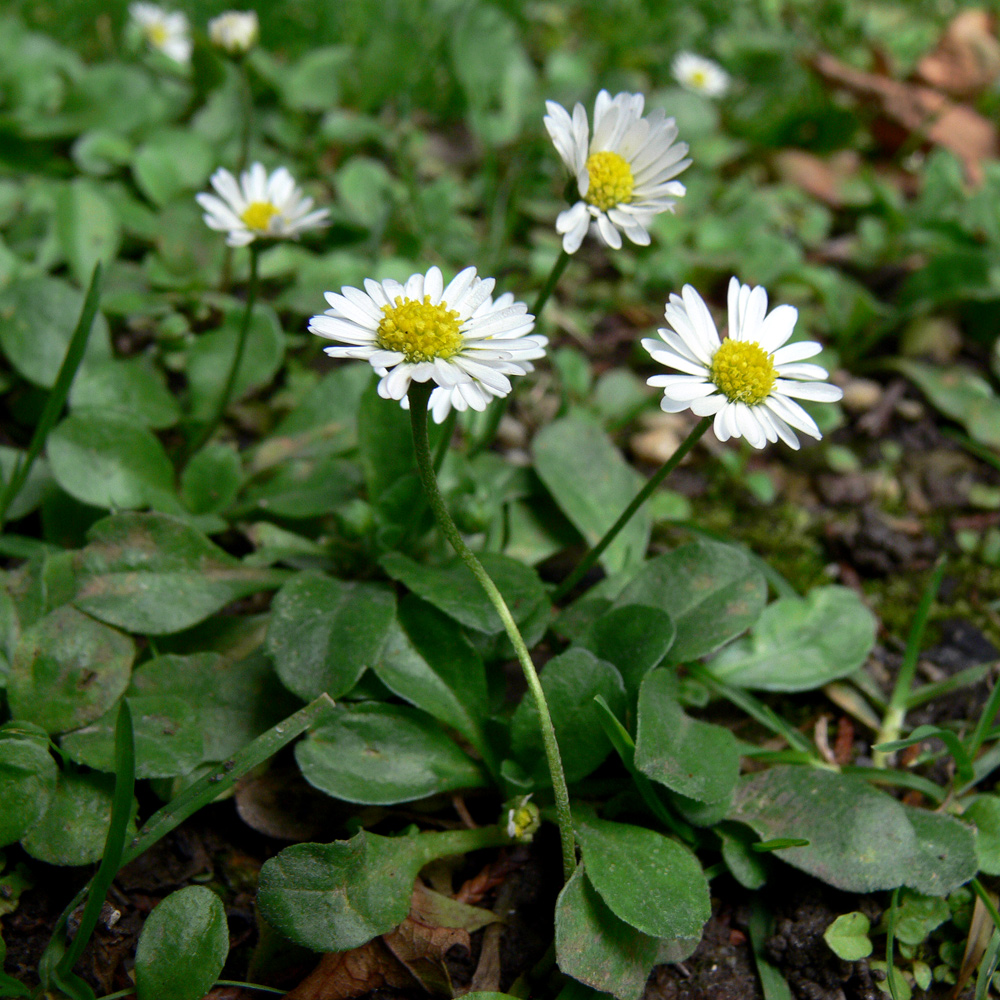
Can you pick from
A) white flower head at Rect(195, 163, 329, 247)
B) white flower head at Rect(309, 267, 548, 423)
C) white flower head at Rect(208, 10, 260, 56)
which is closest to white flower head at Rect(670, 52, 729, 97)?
white flower head at Rect(208, 10, 260, 56)

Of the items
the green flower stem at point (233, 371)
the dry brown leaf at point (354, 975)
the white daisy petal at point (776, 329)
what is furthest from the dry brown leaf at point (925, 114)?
the dry brown leaf at point (354, 975)

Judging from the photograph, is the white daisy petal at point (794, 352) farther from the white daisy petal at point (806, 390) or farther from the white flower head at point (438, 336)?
the white flower head at point (438, 336)

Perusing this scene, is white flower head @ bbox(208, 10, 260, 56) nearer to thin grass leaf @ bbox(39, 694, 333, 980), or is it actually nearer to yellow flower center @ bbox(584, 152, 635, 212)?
yellow flower center @ bbox(584, 152, 635, 212)

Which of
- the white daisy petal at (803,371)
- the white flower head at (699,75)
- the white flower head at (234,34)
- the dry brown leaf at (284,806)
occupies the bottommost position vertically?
the dry brown leaf at (284,806)

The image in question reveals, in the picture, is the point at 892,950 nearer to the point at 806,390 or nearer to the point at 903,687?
the point at 903,687

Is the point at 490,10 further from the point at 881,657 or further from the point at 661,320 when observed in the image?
the point at 881,657

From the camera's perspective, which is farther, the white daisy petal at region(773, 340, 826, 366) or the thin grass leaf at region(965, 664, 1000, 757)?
the thin grass leaf at region(965, 664, 1000, 757)

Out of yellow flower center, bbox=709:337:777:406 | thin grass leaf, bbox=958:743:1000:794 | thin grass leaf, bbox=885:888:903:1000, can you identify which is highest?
yellow flower center, bbox=709:337:777:406
